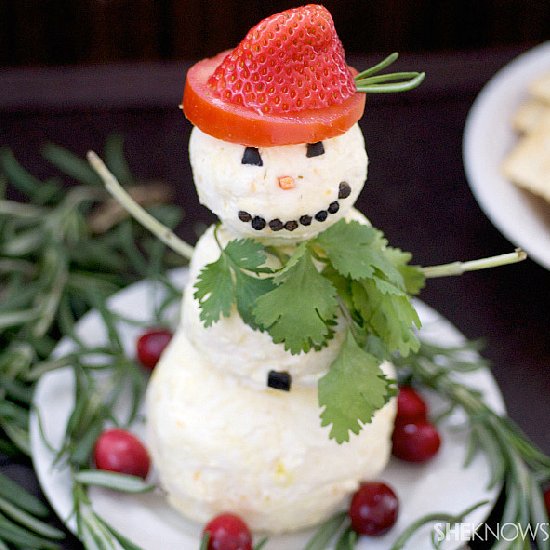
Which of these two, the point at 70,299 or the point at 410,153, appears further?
the point at 410,153

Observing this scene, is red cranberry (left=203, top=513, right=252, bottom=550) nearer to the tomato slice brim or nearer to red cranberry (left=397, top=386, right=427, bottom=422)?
red cranberry (left=397, top=386, right=427, bottom=422)

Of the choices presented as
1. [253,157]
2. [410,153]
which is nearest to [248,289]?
[253,157]

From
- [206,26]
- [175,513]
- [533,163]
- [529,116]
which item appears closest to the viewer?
[175,513]

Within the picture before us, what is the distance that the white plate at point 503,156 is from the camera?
4.43 ft

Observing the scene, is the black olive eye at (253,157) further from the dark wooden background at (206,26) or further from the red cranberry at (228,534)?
the dark wooden background at (206,26)

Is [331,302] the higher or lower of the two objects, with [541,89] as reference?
higher

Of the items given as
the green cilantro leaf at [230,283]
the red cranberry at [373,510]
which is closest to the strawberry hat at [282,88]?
the green cilantro leaf at [230,283]

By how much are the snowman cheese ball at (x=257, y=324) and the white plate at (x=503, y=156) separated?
39cm

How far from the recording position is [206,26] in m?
1.98

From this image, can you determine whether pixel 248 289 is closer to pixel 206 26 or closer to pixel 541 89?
pixel 541 89

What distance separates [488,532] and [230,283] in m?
0.44

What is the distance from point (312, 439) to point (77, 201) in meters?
0.66

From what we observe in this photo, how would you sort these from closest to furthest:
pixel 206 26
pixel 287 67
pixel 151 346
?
pixel 287 67 < pixel 151 346 < pixel 206 26

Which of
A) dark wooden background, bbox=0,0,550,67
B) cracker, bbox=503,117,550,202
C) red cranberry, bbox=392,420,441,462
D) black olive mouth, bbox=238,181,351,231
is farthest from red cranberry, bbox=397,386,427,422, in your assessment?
dark wooden background, bbox=0,0,550,67
